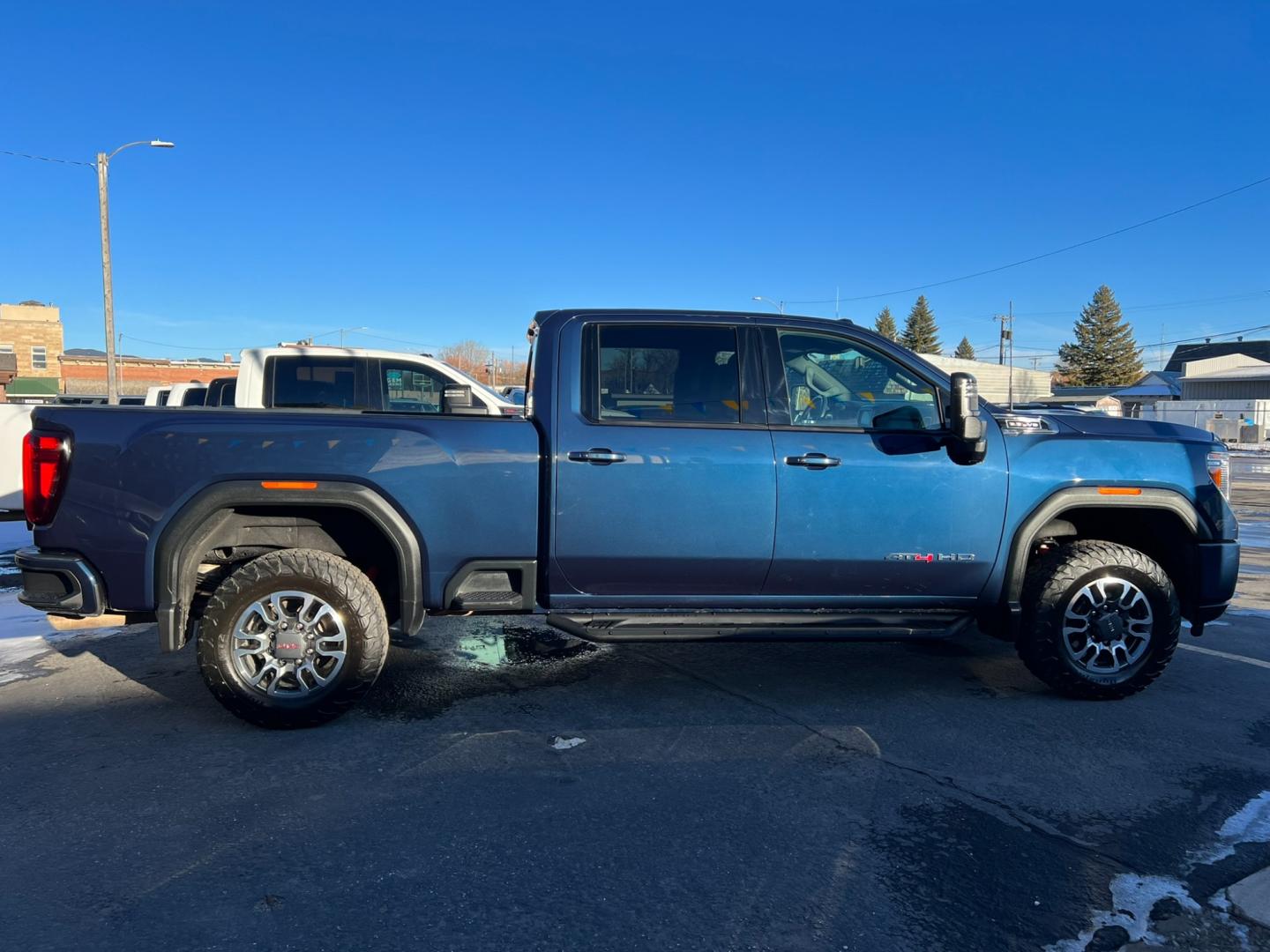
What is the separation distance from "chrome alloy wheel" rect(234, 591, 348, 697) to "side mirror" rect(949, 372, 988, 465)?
3.12 meters

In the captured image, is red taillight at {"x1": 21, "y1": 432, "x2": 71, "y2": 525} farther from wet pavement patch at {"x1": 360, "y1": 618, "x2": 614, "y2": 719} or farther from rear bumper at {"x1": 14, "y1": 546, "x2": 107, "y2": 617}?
wet pavement patch at {"x1": 360, "y1": 618, "x2": 614, "y2": 719}

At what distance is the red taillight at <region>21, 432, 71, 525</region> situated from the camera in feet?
13.1

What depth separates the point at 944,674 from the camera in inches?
207

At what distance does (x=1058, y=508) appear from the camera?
4.54 m

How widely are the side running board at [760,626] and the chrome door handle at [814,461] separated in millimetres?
766

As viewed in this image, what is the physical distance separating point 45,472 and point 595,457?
8.26ft

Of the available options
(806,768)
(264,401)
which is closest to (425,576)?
(806,768)

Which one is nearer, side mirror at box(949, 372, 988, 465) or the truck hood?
side mirror at box(949, 372, 988, 465)

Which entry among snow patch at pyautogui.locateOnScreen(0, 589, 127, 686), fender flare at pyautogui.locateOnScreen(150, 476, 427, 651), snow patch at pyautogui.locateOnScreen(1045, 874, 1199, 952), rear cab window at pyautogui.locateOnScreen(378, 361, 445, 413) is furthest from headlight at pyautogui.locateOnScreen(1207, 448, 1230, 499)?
rear cab window at pyautogui.locateOnScreen(378, 361, 445, 413)

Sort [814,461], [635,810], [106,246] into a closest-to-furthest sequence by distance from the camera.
Result: [635,810] < [814,461] < [106,246]

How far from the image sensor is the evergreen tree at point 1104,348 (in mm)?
76938

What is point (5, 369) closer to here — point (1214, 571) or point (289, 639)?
point (289, 639)

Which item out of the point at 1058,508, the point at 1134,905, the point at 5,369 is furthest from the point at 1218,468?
the point at 5,369

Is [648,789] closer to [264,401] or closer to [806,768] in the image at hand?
[806,768]
